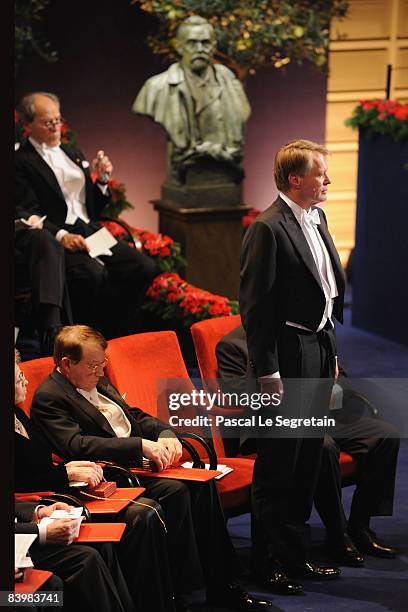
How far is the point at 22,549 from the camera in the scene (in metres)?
3.06

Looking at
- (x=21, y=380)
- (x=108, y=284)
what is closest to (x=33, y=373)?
(x=21, y=380)

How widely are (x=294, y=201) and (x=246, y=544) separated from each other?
4.74ft

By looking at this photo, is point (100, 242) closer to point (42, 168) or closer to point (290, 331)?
point (42, 168)

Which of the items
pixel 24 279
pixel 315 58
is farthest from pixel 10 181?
pixel 315 58

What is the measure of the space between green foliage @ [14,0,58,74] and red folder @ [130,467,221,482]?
18.6 ft

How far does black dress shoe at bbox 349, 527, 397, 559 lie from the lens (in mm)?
4508

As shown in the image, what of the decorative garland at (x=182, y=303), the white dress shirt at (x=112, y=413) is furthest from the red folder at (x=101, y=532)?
the decorative garland at (x=182, y=303)

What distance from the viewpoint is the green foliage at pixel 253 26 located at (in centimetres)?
899

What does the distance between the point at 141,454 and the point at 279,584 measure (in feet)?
2.39

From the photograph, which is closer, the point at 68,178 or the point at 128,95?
the point at 68,178

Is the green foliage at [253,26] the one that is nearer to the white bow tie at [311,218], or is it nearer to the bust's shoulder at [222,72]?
the bust's shoulder at [222,72]

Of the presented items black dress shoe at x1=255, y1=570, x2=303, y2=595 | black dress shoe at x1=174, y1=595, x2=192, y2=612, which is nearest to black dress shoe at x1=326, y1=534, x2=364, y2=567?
black dress shoe at x1=255, y1=570, x2=303, y2=595

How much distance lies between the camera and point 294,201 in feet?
13.4

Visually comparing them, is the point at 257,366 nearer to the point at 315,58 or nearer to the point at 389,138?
the point at 389,138
